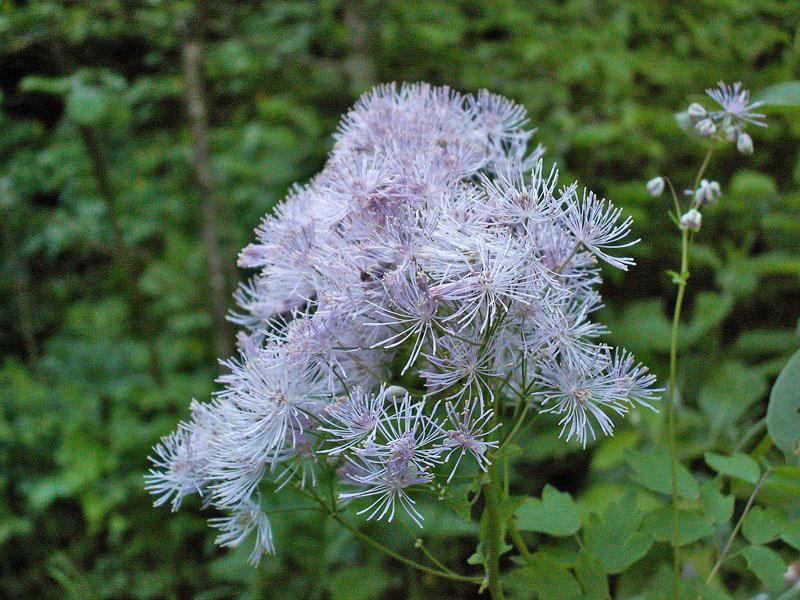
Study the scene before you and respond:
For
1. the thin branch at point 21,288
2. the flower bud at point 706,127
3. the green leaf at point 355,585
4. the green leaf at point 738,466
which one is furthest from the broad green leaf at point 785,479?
the thin branch at point 21,288

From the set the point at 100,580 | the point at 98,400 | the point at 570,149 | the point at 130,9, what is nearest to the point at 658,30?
the point at 570,149

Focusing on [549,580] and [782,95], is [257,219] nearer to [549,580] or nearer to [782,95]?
[782,95]

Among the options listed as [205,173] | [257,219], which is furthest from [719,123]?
[257,219]

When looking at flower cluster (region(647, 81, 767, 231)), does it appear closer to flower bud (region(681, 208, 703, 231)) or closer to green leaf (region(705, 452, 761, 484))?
flower bud (region(681, 208, 703, 231))

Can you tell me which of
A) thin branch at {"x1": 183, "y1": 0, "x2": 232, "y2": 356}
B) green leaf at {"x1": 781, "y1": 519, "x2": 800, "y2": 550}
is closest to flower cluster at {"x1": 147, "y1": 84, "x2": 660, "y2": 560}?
green leaf at {"x1": 781, "y1": 519, "x2": 800, "y2": 550}

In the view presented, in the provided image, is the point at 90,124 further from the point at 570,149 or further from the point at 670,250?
the point at 670,250

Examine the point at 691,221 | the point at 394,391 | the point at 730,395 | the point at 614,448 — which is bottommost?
the point at 614,448
